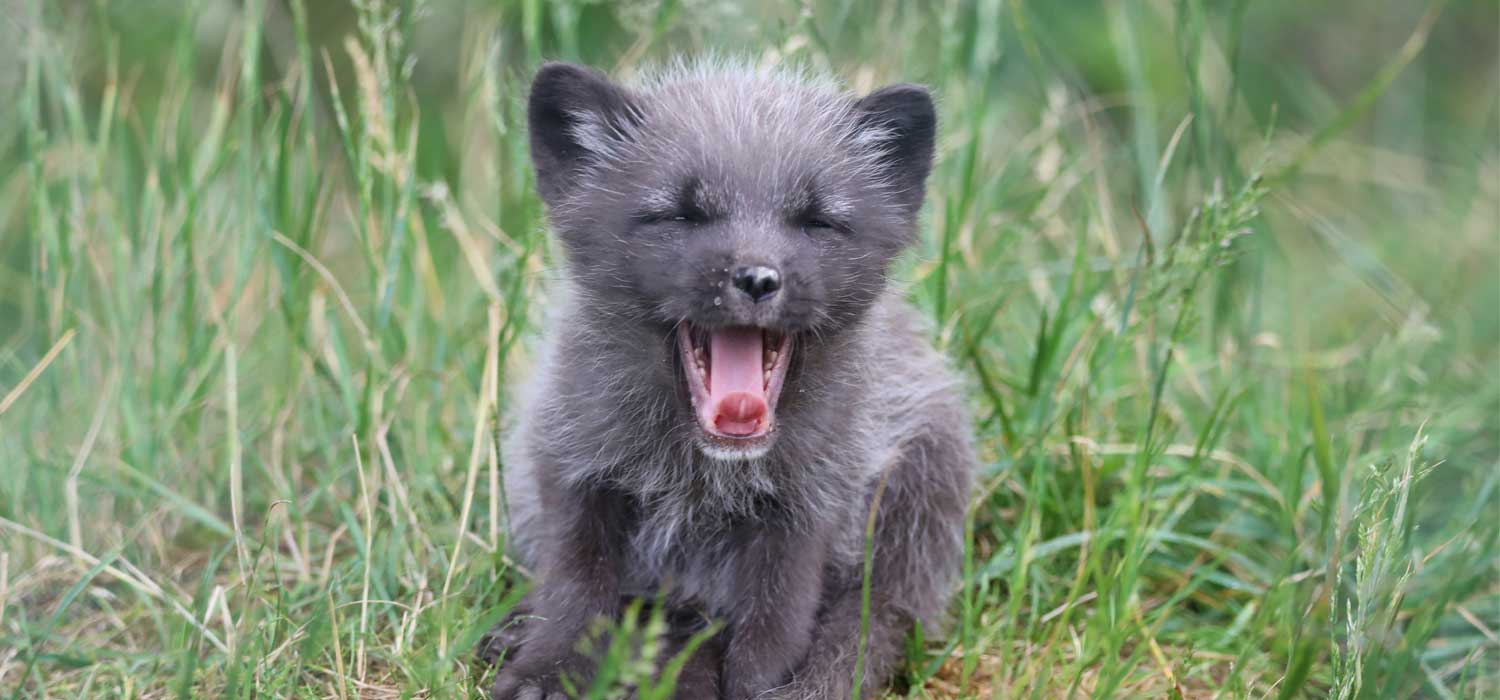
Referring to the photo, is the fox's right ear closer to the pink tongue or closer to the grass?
the grass

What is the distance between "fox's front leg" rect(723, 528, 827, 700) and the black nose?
819 millimetres

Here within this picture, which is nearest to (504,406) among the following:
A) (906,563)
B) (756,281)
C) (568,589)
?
(568,589)

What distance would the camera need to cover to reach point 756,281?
3.37 metres

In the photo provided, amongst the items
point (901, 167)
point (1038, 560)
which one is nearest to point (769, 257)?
point (901, 167)

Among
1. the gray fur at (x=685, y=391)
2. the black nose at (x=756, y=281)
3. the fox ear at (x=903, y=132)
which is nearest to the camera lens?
the black nose at (x=756, y=281)

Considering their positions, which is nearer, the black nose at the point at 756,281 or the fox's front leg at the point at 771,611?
the black nose at the point at 756,281

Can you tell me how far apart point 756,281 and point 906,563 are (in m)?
1.28

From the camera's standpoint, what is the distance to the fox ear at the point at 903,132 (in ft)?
13.1

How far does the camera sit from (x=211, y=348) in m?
4.96

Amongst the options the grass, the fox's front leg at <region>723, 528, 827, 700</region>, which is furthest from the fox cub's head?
the grass

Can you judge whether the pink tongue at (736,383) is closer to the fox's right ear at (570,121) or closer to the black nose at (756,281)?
the black nose at (756,281)

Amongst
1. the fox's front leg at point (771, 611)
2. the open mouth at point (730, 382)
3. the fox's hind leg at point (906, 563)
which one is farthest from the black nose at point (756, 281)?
the fox's hind leg at point (906, 563)

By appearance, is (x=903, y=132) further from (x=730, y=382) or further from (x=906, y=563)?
(x=906, y=563)

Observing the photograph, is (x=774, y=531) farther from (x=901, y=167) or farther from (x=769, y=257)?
(x=901, y=167)
